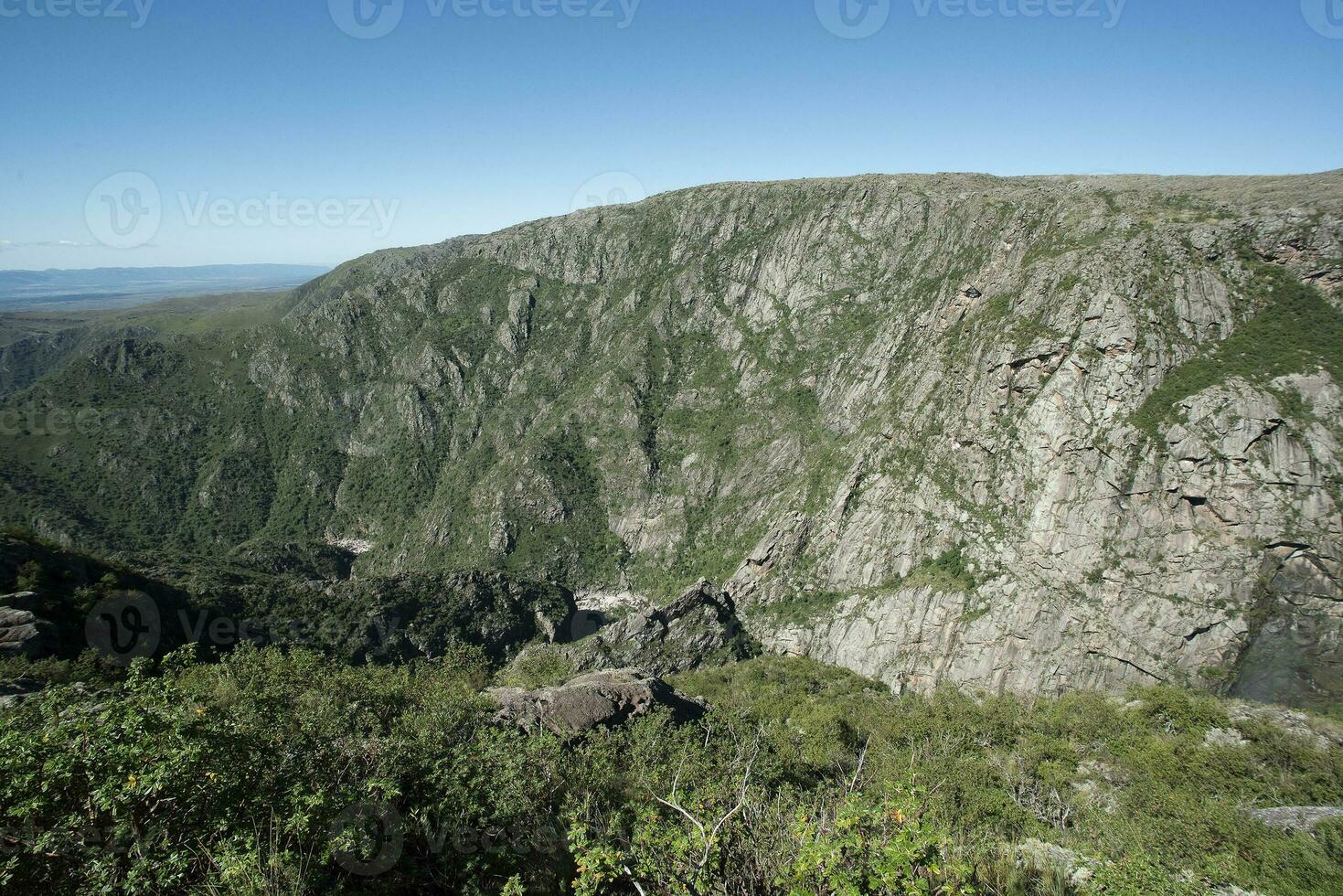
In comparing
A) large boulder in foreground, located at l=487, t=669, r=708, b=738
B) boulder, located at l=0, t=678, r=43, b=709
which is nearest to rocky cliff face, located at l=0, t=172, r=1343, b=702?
large boulder in foreground, located at l=487, t=669, r=708, b=738

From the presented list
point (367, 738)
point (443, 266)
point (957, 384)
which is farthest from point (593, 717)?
point (443, 266)

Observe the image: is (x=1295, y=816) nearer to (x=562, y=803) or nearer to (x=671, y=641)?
(x=562, y=803)

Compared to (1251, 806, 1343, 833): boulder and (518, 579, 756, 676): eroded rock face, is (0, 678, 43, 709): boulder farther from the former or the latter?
(518, 579, 756, 676): eroded rock face

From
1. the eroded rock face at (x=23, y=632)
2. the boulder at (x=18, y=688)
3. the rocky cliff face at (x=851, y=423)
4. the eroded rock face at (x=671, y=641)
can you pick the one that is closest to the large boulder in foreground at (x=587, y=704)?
the boulder at (x=18, y=688)

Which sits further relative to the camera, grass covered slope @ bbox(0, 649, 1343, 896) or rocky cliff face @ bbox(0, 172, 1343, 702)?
rocky cliff face @ bbox(0, 172, 1343, 702)

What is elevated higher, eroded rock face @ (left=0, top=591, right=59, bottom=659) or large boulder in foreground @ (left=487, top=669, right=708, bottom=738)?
eroded rock face @ (left=0, top=591, right=59, bottom=659)

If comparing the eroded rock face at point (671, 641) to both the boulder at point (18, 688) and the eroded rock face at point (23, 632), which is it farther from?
the boulder at point (18, 688)
